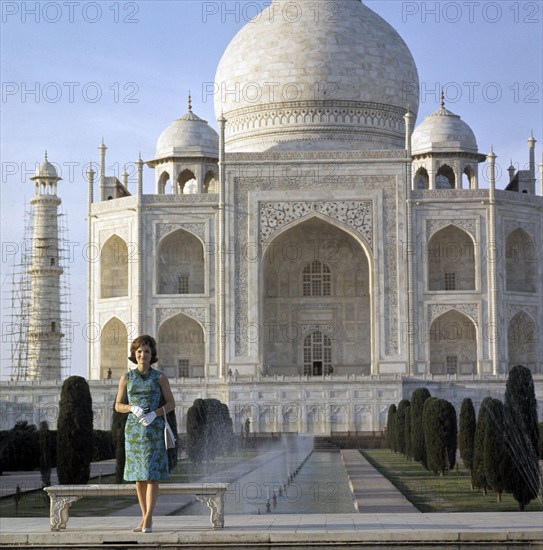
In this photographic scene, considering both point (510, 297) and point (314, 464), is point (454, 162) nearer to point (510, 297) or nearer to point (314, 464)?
point (510, 297)

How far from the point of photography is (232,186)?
2941 centimetres

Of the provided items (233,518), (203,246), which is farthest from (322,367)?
(233,518)

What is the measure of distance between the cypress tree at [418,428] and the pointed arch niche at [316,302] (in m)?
11.4

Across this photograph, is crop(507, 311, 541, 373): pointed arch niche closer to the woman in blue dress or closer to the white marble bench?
the white marble bench

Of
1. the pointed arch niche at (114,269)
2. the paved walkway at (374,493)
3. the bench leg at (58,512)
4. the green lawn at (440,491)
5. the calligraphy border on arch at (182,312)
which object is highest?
the pointed arch niche at (114,269)

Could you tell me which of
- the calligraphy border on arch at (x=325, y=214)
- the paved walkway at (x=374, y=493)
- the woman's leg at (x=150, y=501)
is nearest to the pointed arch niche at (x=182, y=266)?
the calligraphy border on arch at (x=325, y=214)

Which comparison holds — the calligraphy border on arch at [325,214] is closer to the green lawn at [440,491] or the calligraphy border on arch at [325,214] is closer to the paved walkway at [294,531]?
the green lawn at [440,491]

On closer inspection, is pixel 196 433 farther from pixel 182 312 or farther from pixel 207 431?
pixel 182 312

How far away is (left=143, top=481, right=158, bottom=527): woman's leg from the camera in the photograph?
807cm

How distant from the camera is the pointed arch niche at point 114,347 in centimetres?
3003

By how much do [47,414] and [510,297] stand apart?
418 inches

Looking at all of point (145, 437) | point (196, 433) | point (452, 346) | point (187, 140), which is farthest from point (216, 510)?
point (187, 140)

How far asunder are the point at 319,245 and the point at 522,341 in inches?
207

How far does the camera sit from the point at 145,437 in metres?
8.27
